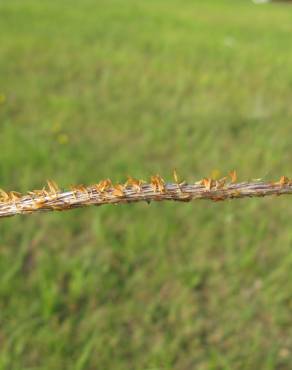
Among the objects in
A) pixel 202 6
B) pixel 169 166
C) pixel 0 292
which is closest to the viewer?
pixel 0 292

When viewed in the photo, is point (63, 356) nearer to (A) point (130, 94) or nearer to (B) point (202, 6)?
(A) point (130, 94)

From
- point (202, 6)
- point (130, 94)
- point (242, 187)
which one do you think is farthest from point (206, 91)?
point (202, 6)

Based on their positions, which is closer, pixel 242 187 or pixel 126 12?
pixel 242 187

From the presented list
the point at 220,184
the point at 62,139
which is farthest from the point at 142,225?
the point at 220,184

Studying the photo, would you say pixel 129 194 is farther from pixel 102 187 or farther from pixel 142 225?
pixel 142 225

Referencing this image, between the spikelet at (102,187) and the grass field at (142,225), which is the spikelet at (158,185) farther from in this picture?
the grass field at (142,225)

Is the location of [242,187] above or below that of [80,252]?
below

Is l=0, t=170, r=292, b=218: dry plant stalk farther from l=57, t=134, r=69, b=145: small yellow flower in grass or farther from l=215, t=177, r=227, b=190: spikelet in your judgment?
l=57, t=134, r=69, b=145: small yellow flower in grass
